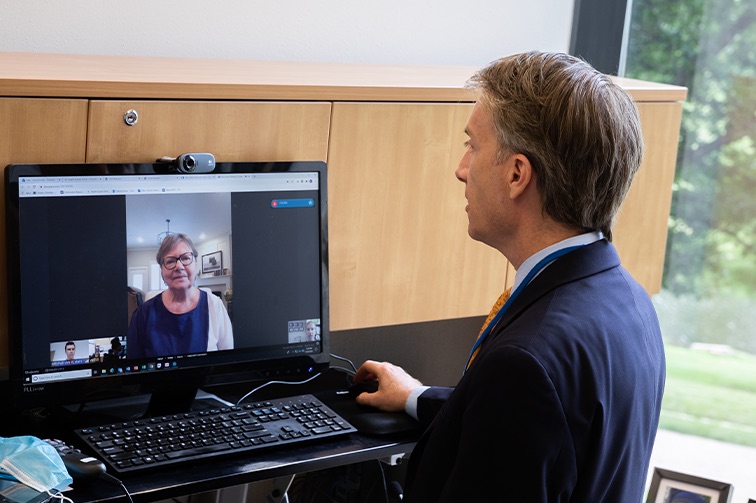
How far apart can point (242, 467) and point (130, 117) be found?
62cm

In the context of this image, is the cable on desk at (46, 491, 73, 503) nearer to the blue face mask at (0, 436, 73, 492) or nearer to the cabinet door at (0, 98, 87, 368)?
the blue face mask at (0, 436, 73, 492)

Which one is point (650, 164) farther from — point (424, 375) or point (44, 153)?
point (44, 153)

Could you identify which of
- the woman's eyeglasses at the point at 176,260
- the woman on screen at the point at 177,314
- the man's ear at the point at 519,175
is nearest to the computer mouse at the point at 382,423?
the woman on screen at the point at 177,314

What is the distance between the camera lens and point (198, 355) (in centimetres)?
176

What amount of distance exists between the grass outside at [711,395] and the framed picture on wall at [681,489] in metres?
0.50

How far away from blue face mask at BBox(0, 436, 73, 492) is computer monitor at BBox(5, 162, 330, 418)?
0.23 m

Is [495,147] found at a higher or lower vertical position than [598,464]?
higher

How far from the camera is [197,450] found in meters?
1.53

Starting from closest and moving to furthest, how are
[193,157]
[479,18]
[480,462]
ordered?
[480,462]
[193,157]
[479,18]

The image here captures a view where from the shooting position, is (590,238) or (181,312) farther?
(181,312)

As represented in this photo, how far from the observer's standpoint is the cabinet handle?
163 centimetres

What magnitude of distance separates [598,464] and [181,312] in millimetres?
822

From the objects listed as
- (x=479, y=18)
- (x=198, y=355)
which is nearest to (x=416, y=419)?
(x=198, y=355)

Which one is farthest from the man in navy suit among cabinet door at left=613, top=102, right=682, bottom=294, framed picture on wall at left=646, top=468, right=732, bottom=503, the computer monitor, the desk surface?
framed picture on wall at left=646, top=468, right=732, bottom=503
